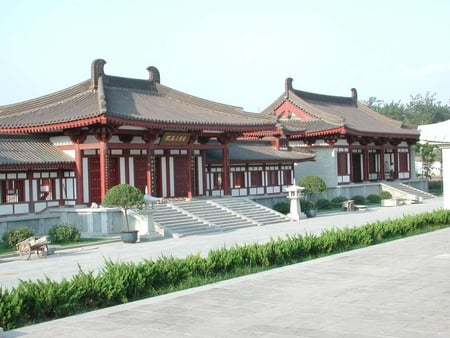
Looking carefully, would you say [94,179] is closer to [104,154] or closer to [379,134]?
[104,154]

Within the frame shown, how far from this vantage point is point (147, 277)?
12.0 metres

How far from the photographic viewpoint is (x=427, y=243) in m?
18.5

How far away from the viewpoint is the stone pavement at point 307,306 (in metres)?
8.84

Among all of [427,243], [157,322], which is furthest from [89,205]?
[157,322]

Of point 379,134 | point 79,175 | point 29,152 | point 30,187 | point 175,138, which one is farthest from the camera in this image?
point 379,134

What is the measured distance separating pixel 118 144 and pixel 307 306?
1843cm

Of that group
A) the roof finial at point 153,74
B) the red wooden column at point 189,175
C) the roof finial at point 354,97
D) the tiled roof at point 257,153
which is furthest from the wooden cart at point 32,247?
the roof finial at point 354,97

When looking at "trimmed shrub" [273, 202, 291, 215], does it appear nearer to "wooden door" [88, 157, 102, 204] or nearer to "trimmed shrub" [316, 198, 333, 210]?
"trimmed shrub" [316, 198, 333, 210]

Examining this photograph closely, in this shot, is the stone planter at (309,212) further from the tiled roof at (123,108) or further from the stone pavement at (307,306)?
the stone pavement at (307,306)

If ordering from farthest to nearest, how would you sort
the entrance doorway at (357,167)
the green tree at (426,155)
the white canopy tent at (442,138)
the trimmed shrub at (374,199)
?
the green tree at (426,155), the entrance doorway at (357,167), the trimmed shrub at (374,199), the white canopy tent at (442,138)

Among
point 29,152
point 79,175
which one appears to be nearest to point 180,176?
point 79,175

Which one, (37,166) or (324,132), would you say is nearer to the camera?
(37,166)

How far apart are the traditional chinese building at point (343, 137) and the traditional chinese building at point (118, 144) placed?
6.64 m

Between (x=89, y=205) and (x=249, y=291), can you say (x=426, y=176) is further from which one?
(x=249, y=291)
